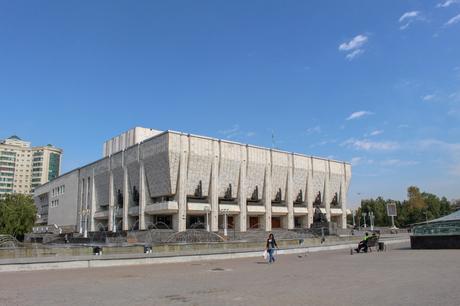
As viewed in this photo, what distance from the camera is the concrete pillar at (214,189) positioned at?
62781mm

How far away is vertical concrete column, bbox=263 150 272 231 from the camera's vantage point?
70375mm

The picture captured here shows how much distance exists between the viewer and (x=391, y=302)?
805cm

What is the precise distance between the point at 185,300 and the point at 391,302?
13.6ft

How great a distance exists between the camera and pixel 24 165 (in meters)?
125

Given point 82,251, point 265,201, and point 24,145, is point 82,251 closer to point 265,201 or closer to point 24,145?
point 265,201

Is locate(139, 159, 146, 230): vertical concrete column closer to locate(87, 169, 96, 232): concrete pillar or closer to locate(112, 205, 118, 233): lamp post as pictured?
locate(112, 205, 118, 233): lamp post

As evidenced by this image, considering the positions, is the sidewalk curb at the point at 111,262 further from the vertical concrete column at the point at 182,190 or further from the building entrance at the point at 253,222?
the building entrance at the point at 253,222

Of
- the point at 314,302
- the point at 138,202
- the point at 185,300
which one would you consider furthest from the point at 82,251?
the point at 138,202

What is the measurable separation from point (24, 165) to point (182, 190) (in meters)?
85.1

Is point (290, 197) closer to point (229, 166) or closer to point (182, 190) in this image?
point (229, 166)

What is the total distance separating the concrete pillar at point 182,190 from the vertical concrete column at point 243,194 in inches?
401

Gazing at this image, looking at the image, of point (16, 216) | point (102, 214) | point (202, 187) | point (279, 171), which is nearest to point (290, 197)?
point (279, 171)

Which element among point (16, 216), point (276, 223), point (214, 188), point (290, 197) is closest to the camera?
point (16, 216)

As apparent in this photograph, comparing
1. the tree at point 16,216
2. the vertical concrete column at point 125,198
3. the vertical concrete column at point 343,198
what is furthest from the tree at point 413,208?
the tree at point 16,216
